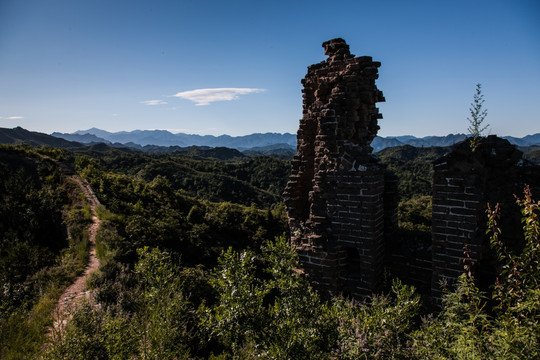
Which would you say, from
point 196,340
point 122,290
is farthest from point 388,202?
point 122,290

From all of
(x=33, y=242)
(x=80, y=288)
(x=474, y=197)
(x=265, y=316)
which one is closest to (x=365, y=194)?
(x=474, y=197)

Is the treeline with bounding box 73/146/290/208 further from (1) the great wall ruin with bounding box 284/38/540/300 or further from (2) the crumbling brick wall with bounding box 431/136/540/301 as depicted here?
(2) the crumbling brick wall with bounding box 431/136/540/301

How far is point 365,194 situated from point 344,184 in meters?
0.31

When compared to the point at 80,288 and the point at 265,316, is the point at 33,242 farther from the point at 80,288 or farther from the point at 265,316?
the point at 265,316

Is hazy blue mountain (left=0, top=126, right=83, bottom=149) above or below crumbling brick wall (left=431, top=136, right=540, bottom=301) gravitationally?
above

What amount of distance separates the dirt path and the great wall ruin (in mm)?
3396

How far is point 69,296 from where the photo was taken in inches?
240

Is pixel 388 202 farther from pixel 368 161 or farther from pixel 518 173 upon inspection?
pixel 518 173

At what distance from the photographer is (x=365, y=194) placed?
3889mm

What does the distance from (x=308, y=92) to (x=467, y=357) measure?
165 inches

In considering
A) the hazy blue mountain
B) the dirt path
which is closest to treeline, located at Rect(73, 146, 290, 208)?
the dirt path

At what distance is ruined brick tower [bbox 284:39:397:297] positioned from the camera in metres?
3.95

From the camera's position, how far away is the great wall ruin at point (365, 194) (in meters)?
3.37

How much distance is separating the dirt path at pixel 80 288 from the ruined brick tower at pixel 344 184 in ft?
10.6
